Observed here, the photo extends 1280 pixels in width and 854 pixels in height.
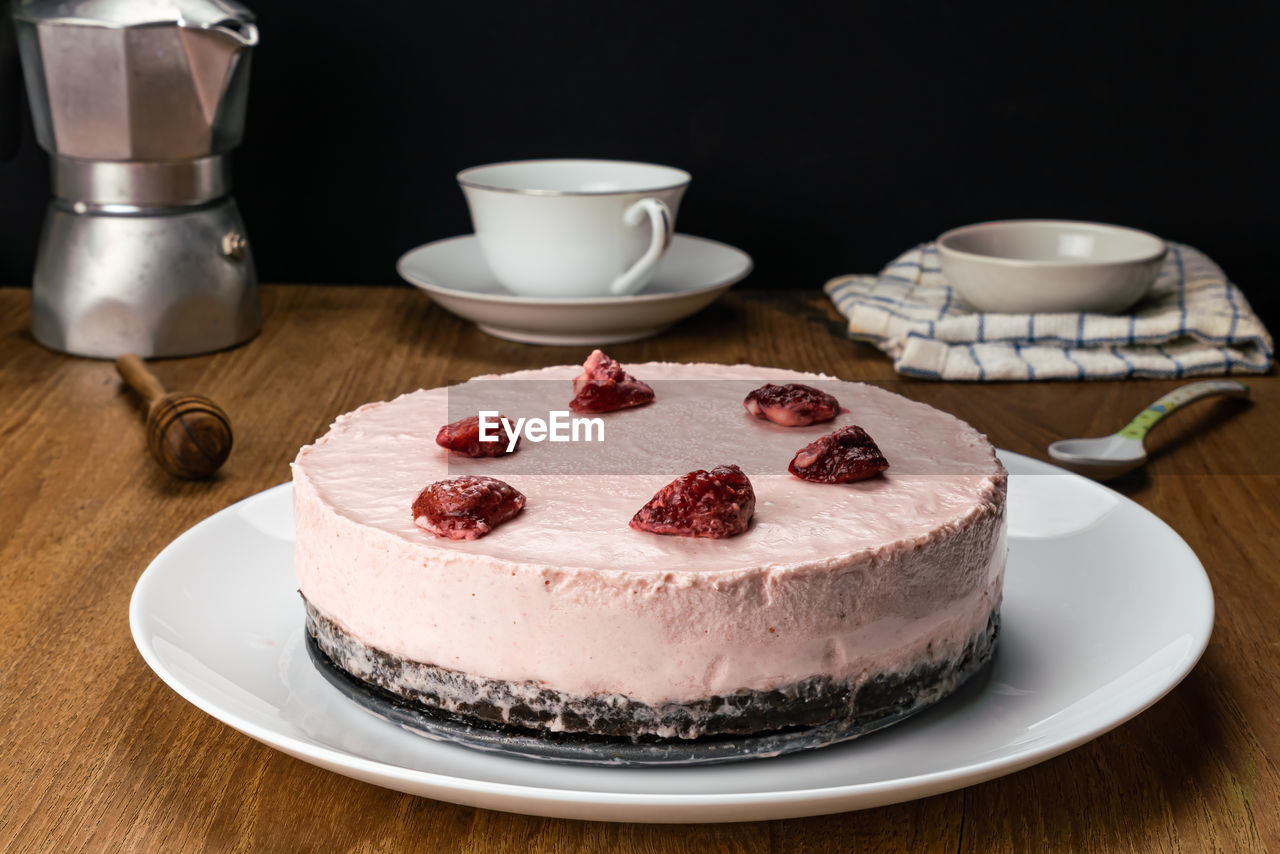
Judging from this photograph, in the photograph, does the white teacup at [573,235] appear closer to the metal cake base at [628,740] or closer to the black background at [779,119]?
the black background at [779,119]

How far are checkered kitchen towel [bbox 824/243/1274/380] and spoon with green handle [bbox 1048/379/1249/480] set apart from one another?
7.7 inches

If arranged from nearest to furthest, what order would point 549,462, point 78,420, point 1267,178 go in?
point 549,462, point 78,420, point 1267,178

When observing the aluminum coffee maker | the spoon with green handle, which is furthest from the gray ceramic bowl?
the aluminum coffee maker

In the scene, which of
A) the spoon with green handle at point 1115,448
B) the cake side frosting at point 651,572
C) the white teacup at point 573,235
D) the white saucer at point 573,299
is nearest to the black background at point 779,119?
the white saucer at point 573,299

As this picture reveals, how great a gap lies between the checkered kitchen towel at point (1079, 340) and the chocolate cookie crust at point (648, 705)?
880 mm

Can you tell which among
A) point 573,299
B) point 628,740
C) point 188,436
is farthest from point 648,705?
point 573,299

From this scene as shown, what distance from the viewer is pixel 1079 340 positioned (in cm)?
160

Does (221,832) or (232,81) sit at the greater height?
(232,81)

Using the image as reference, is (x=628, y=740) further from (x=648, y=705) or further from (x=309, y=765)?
(x=309, y=765)

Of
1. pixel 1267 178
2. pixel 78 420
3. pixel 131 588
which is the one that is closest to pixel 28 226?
pixel 78 420

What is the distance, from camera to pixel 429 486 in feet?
2.52

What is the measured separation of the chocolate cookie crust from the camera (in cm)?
70

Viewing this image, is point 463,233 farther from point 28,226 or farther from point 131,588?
point 131,588

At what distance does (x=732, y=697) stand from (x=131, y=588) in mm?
547
